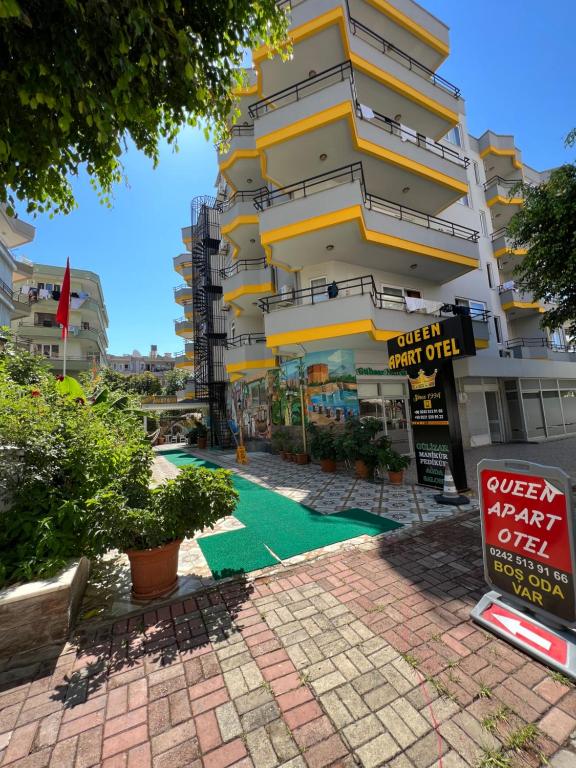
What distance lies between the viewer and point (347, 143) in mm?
10719

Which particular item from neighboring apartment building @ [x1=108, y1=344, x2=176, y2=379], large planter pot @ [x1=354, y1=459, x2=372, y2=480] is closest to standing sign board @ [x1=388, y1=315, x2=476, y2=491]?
large planter pot @ [x1=354, y1=459, x2=372, y2=480]

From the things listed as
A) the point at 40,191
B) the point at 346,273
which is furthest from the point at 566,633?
the point at 346,273

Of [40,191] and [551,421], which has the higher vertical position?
[40,191]

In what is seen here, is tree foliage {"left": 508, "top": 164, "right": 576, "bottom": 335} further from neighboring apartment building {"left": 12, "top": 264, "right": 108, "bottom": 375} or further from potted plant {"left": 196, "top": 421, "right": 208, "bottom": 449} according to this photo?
neighboring apartment building {"left": 12, "top": 264, "right": 108, "bottom": 375}

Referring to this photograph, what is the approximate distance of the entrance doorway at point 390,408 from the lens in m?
11.7

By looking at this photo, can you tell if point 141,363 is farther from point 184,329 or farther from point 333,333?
point 333,333

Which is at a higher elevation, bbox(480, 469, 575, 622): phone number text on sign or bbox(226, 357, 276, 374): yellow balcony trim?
bbox(226, 357, 276, 374): yellow balcony trim

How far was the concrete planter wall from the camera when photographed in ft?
9.09

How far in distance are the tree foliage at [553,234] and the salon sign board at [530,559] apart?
9229mm

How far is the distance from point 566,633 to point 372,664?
5.71 feet

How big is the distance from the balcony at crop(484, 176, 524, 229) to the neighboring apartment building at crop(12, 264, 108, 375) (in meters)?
30.6

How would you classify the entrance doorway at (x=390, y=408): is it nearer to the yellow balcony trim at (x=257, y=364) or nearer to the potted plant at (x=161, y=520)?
the yellow balcony trim at (x=257, y=364)

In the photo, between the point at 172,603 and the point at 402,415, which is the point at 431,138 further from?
the point at 172,603

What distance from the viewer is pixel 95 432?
4.20 metres
